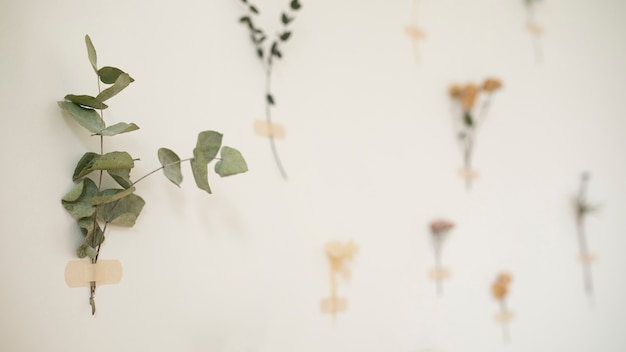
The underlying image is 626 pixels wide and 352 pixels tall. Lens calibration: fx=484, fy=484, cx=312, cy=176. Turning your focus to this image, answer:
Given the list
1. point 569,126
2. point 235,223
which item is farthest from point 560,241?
point 235,223

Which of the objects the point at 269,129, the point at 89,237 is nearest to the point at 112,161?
the point at 89,237

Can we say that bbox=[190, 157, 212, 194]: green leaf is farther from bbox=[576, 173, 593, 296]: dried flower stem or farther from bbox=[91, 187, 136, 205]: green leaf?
bbox=[576, 173, 593, 296]: dried flower stem

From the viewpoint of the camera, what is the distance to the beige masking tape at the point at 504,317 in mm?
1458

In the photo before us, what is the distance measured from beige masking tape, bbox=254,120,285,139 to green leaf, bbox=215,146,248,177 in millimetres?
226

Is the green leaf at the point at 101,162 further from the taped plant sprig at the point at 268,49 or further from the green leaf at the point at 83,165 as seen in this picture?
the taped plant sprig at the point at 268,49

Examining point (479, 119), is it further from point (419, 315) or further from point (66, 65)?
point (66, 65)

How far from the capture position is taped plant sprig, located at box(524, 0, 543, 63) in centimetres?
177

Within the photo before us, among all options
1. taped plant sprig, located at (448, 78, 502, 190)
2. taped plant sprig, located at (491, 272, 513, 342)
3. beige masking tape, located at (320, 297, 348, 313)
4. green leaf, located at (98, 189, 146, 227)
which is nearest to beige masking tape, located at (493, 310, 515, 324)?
taped plant sprig, located at (491, 272, 513, 342)

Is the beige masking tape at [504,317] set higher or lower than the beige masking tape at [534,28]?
lower

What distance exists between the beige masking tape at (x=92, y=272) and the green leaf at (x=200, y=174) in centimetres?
19

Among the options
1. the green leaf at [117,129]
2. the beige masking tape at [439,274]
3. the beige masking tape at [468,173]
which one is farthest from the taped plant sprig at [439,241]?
the green leaf at [117,129]

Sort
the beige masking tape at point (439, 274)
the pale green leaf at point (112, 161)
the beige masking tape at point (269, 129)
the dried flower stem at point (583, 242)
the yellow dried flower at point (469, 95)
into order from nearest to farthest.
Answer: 1. the pale green leaf at point (112, 161)
2. the beige masking tape at point (269, 129)
3. the beige masking tape at point (439, 274)
4. the yellow dried flower at point (469, 95)
5. the dried flower stem at point (583, 242)

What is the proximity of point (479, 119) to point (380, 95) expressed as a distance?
16.8 inches

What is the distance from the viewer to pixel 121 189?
2.59 ft
